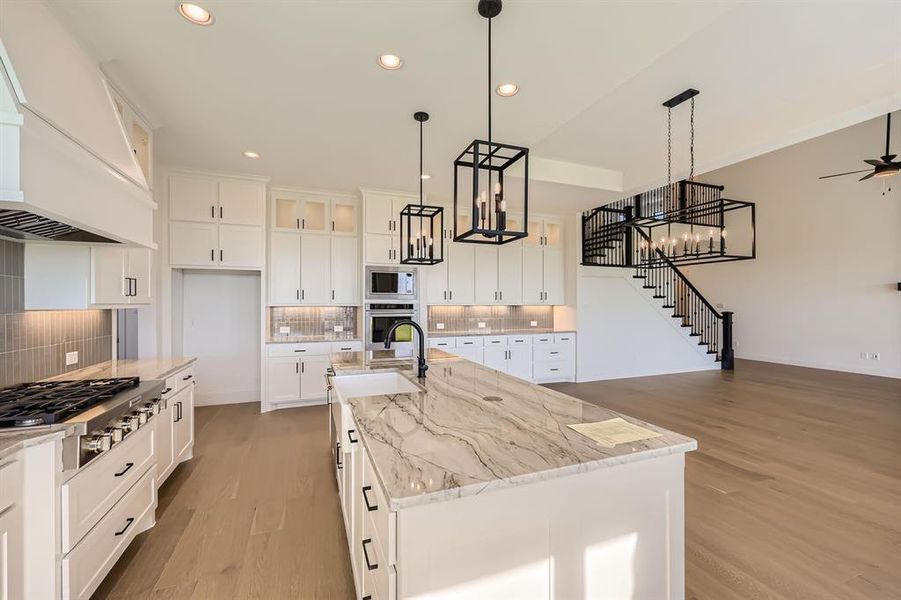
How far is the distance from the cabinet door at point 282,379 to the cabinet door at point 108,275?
7.21 ft

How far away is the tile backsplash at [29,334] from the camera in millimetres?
2191

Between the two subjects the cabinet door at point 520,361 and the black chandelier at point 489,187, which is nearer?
the black chandelier at point 489,187

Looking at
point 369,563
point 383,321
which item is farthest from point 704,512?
point 383,321

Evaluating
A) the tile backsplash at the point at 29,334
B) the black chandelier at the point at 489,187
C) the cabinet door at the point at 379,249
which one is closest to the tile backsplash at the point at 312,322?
the cabinet door at the point at 379,249

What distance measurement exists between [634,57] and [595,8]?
0.58 m

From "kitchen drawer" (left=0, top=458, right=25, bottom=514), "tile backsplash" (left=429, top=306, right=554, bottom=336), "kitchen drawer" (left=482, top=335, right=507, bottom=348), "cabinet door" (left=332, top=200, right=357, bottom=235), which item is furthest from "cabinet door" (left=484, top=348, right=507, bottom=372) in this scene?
"kitchen drawer" (left=0, top=458, right=25, bottom=514)

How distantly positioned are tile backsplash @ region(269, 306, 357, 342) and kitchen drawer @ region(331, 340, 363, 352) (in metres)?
0.16

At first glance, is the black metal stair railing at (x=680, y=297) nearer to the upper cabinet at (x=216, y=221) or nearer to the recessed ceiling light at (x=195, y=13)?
the upper cabinet at (x=216, y=221)

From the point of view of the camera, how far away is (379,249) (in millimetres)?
5324

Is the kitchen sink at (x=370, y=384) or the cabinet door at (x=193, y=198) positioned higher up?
the cabinet door at (x=193, y=198)

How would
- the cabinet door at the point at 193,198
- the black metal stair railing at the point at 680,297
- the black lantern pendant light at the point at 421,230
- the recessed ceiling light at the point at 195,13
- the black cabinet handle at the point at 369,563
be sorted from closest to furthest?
1. the black cabinet handle at the point at 369,563
2. the recessed ceiling light at the point at 195,13
3. the black lantern pendant light at the point at 421,230
4. the cabinet door at the point at 193,198
5. the black metal stair railing at the point at 680,297

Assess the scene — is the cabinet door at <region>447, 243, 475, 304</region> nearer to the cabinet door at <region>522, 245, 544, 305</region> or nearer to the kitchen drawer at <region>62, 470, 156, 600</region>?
the cabinet door at <region>522, 245, 544, 305</region>

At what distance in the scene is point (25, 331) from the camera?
233 cm

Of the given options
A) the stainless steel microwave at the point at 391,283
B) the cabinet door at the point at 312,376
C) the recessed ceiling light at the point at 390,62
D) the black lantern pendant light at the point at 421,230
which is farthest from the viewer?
the stainless steel microwave at the point at 391,283
